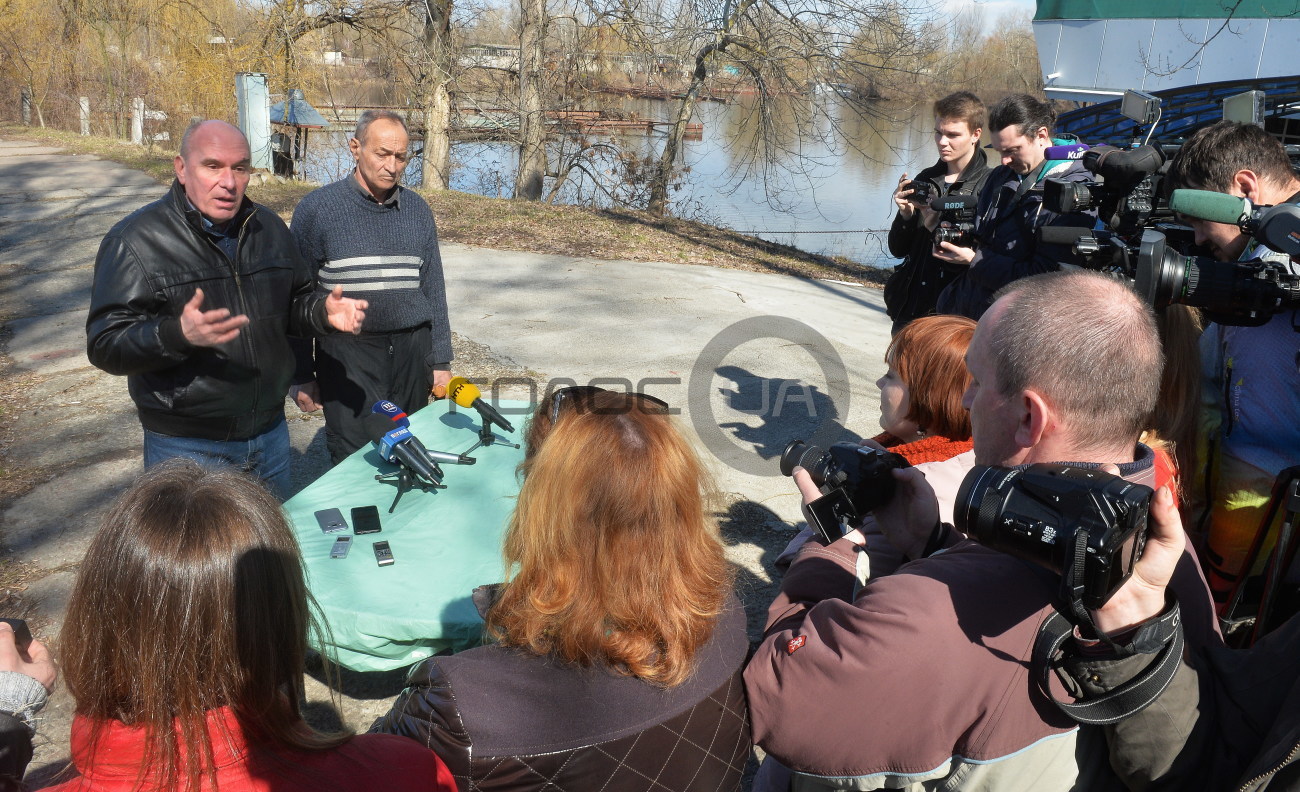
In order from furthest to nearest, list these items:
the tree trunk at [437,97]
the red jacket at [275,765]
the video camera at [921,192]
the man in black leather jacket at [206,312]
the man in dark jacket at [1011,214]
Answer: the tree trunk at [437,97] < the video camera at [921,192] < the man in dark jacket at [1011,214] < the man in black leather jacket at [206,312] < the red jacket at [275,765]

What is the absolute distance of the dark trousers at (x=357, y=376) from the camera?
12.1ft

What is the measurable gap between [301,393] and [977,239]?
3.27m

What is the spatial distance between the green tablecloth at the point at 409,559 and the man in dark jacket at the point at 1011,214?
7.63 feet

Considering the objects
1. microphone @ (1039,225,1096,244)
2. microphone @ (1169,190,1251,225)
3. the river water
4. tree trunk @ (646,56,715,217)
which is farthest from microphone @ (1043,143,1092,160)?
tree trunk @ (646,56,715,217)

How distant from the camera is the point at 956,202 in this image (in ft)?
14.0

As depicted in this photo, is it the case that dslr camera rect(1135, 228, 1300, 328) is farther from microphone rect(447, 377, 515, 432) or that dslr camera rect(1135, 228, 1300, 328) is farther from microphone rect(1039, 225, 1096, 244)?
microphone rect(447, 377, 515, 432)

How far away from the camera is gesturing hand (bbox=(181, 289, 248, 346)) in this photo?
253 cm

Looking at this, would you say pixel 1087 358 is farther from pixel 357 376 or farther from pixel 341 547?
pixel 357 376

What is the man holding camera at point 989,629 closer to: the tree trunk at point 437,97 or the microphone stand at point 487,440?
the microphone stand at point 487,440

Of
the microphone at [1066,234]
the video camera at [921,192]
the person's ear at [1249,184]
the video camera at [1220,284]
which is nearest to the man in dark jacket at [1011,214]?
the video camera at [921,192]

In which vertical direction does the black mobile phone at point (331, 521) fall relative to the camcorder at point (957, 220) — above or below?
below

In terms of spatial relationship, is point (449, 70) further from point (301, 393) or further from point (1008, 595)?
point (1008, 595)

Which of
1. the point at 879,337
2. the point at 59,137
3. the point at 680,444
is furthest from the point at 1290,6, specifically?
the point at 59,137

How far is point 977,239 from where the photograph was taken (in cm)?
434
